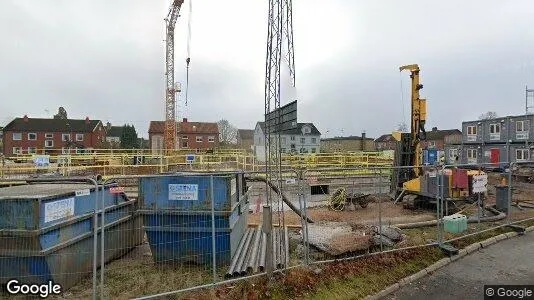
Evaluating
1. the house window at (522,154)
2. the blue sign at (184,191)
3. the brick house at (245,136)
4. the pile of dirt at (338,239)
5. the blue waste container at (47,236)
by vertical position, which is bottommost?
the pile of dirt at (338,239)

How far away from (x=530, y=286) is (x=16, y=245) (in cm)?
843

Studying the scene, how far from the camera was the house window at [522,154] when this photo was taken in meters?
33.2

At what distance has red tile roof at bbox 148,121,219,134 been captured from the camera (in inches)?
3017

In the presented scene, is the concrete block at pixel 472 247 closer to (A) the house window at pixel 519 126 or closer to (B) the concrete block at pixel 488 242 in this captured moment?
(B) the concrete block at pixel 488 242

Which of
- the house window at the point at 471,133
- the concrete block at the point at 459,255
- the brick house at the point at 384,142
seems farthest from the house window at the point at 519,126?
the brick house at the point at 384,142

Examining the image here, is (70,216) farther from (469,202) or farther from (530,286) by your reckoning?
(469,202)

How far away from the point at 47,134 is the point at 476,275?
3006 inches

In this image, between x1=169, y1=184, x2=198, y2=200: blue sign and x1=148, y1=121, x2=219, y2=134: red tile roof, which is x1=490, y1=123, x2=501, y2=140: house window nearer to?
x1=169, y1=184, x2=198, y2=200: blue sign

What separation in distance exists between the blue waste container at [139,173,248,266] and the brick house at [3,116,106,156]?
65013mm

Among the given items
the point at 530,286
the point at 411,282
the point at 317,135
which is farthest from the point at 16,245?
the point at 317,135

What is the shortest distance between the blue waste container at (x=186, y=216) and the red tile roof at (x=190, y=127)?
70727 millimetres

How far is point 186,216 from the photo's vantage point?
22.1ft

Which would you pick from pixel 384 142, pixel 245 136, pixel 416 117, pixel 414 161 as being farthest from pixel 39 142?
pixel 384 142

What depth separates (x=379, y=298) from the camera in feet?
20.2
